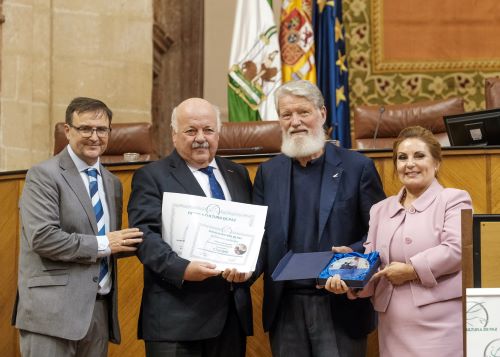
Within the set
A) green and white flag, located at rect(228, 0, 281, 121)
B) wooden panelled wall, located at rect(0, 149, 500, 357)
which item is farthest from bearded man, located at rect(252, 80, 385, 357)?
green and white flag, located at rect(228, 0, 281, 121)

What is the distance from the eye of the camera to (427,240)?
10.7 ft

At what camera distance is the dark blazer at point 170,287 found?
132 inches

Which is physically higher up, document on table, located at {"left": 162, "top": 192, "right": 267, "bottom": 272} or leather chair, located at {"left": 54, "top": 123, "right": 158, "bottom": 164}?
leather chair, located at {"left": 54, "top": 123, "right": 158, "bottom": 164}

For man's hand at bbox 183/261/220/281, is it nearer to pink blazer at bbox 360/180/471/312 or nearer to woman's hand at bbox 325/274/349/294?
woman's hand at bbox 325/274/349/294

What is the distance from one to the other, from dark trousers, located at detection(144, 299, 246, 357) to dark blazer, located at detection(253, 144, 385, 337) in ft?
0.42

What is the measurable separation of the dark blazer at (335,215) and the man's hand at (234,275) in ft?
0.50

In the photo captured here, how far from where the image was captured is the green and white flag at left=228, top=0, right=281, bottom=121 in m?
7.22

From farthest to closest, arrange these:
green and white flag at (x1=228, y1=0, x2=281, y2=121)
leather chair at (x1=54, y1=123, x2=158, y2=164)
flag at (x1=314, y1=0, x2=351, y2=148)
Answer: flag at (x1=314, y1=0, x2=351, y2=148)
green and white flag at (x1=228, y1=0, x2=281, y2=121)
leather chair at (x1=54, y1=123, x2=158, y2=164)

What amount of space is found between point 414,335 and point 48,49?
439 centimetres

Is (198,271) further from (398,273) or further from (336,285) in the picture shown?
(398,273)

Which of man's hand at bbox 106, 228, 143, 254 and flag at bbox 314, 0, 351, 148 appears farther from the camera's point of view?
flag at bbox 314, 0, 351, 148

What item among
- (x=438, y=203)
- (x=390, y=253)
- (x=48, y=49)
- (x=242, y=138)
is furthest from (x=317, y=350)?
(x=48, y=49)

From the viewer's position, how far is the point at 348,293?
11.0ft

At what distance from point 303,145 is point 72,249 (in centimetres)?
101
